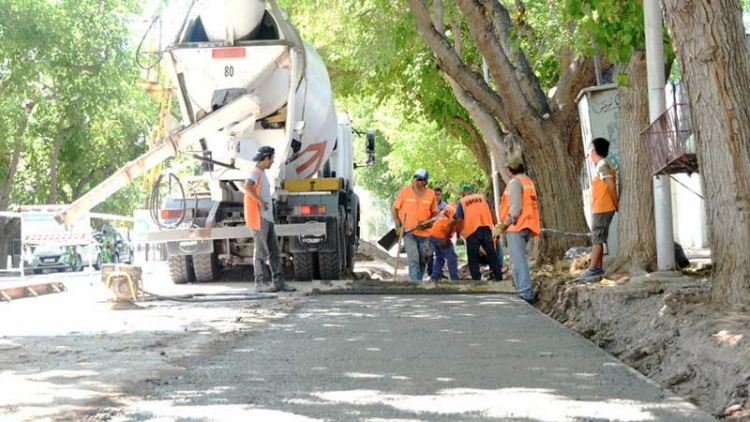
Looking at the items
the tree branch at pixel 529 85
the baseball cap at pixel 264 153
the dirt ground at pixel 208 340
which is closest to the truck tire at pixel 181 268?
the baseball cap at pixel 264 153

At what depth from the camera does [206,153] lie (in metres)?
14.8

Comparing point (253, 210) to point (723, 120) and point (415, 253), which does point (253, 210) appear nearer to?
point (415, 253)

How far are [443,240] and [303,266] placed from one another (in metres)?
2.08

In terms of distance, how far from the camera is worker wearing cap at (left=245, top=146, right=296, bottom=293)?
43.2 feet

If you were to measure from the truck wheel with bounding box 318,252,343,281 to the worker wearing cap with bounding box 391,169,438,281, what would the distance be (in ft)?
3.39

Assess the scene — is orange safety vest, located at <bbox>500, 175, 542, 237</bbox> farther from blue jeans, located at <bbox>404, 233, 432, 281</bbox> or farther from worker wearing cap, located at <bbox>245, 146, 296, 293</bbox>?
blue jeans, located at <bbox>404, 233, 432, 281</bbox>

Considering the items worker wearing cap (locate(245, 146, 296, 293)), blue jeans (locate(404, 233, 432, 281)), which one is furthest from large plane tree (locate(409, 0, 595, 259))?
worker wearing cap (locate(245, 146, 296, 293))

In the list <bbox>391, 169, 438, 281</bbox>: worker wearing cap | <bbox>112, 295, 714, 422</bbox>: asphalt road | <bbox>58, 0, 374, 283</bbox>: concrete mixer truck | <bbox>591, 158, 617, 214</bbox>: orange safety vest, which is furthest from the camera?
<bbox>391, 169, 438, 281</bbox>: worker wearing cap

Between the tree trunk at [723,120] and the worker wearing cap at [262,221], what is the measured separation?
6543mm

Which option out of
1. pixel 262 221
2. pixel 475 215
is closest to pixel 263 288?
pixel 262 221

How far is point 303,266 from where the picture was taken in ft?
52.3

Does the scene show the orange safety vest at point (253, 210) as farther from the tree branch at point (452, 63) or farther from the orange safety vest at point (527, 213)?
the tree branch at point (452, 63)

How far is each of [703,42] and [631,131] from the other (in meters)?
4.09

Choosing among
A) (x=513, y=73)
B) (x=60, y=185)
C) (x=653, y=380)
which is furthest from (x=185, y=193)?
(x=60, y=185)
